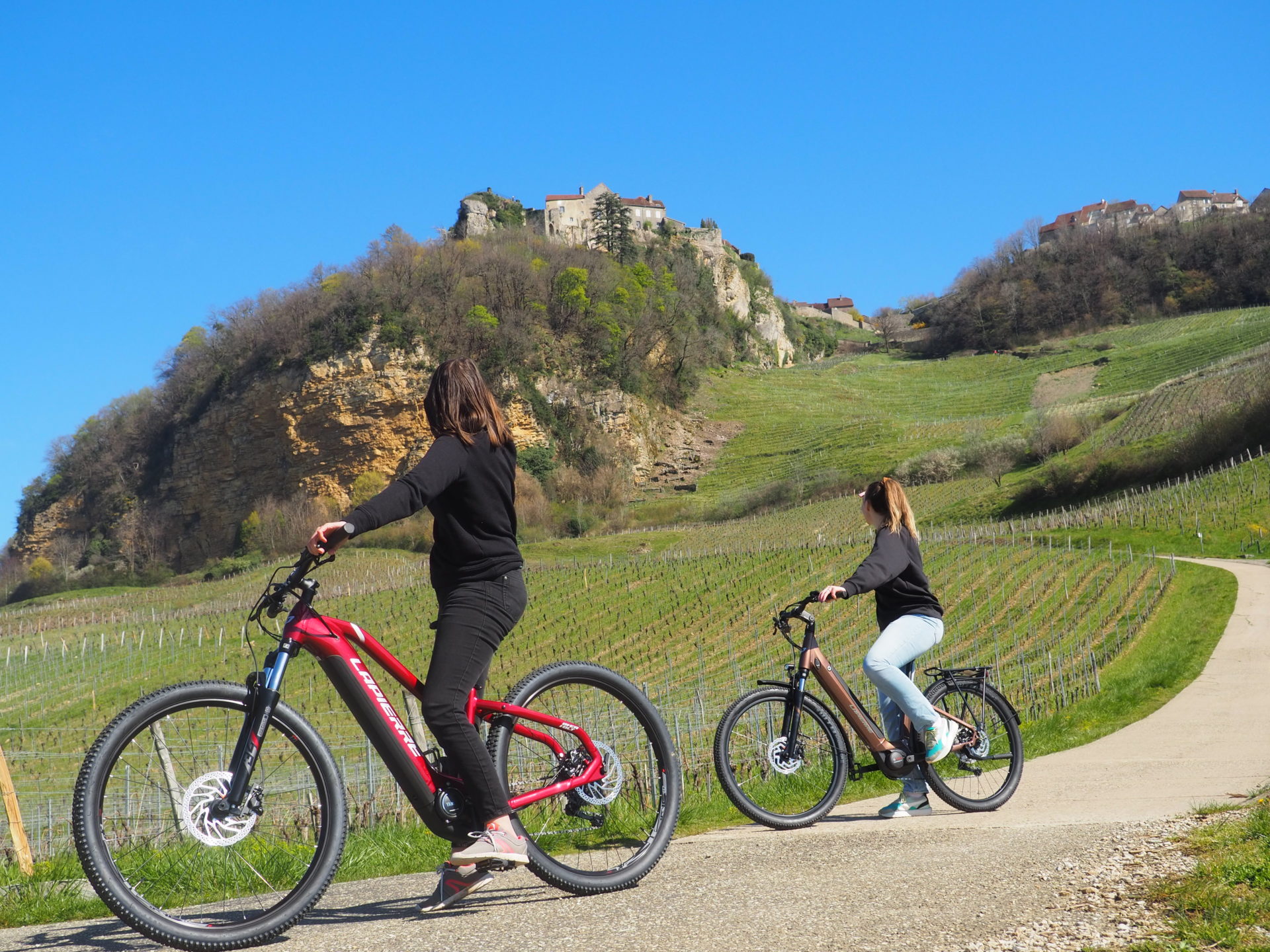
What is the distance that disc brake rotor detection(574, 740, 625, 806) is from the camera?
453 cm

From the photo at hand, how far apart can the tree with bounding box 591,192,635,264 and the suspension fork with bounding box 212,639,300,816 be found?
108m

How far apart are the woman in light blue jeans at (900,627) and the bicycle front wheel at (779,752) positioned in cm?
36

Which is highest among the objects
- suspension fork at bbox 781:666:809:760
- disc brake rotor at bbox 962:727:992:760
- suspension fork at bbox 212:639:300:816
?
suspension fork at bbox 212:639:300:816

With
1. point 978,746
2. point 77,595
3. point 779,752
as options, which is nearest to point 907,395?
point 77,595

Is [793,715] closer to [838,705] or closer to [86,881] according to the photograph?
[838,705]

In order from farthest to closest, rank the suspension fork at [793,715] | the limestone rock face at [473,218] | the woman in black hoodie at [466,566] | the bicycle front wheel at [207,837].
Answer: the limestone rock face at [473,218], the suspension fork at [793,715], the woman in black hoodie at [466,566], the bicycle front wheel at [207,837]

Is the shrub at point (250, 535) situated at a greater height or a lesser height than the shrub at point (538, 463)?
lesser

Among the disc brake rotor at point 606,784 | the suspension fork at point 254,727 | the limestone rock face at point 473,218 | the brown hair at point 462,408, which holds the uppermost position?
the limestone rock face at point 473,218

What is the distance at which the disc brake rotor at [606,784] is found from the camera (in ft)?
14.9

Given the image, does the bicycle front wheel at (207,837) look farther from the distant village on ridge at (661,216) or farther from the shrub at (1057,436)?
the distant village on ridge at (661,216)

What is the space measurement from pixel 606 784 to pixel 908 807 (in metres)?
2.41

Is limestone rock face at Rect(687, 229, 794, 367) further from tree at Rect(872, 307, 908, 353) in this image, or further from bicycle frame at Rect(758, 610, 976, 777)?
bicycle frame at Rect(758, 610, 976, 777)

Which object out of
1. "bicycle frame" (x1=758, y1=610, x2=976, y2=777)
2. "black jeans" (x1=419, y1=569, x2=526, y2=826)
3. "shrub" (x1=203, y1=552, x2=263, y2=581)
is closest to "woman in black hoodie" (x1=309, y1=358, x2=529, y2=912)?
"black jeans" (x1=419, y1=569, x2=526, y2=826)

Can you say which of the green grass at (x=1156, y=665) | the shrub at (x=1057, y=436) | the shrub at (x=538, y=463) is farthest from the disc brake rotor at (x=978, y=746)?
the shrub at (x=538, y=463)
